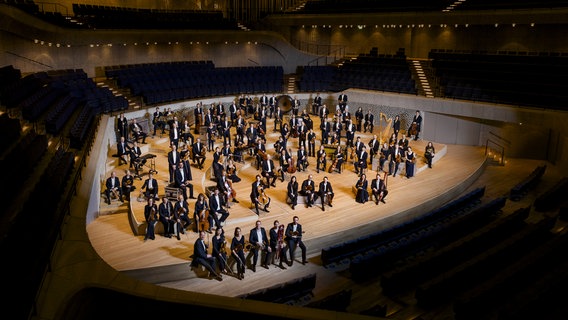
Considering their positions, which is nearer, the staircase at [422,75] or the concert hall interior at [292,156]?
the concert hall interior at [292,156]

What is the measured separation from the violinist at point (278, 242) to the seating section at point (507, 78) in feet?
42.0

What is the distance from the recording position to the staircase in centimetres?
2167

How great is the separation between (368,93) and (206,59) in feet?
29.2

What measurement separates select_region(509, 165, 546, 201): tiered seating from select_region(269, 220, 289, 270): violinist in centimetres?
762

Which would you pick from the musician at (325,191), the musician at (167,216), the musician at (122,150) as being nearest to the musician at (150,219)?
the musician at (167,216)

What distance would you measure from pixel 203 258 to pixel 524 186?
991 cm

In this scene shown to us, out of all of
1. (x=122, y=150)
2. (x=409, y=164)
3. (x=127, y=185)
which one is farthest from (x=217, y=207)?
(x=409, y=164)

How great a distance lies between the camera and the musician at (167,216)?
10.6m

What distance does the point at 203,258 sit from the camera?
9.45 metres

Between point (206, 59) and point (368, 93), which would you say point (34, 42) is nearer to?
point (206, 59)

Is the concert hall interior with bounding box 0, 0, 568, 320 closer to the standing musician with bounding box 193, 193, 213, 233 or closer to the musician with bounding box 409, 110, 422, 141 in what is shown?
the standing musician with bounding box 193, 193, 213, 233

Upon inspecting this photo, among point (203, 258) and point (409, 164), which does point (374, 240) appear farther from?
point (409, 164)

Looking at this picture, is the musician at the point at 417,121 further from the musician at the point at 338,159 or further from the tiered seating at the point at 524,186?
the musician at the point at 338,159

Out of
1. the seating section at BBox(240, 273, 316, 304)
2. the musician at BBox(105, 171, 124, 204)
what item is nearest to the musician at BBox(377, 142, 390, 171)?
the seating section at BBox(240, 273, 316, 304)
